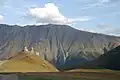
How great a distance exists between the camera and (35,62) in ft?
395

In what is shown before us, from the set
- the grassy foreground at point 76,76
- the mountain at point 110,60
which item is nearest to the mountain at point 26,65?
the mountain at point 110,60

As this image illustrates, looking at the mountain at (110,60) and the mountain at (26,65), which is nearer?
the mountain at (26,65)

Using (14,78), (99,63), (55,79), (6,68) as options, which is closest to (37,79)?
(55,79)

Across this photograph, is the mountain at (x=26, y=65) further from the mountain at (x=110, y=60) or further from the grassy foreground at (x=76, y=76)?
the grassy foreground at (x=76, y=76)

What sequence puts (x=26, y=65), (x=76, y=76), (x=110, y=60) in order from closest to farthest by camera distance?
(x=76, y=76) → (x=26, y=65) → (x=110, y=60)

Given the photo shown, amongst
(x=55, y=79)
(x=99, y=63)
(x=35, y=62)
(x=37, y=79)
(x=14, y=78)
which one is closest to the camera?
(x=55, y=79)

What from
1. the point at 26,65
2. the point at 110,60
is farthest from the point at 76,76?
the point at 110,60

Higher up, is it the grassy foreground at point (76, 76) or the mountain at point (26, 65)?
the grassy foreground at point (76, 76)

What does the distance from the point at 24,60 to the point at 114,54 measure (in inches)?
1232

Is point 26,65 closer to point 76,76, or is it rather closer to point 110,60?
point 110,60

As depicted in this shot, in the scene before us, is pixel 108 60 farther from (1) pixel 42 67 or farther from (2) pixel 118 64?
(1) pixel 42 67

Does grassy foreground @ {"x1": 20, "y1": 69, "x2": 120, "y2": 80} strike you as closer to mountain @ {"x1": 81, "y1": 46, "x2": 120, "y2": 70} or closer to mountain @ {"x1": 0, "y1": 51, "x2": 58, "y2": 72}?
mountain @ {"x1": 0, "y1": 51, "x2": 58, "y2": 72}

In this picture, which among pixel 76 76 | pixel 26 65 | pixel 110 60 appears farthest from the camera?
pixel 110 60

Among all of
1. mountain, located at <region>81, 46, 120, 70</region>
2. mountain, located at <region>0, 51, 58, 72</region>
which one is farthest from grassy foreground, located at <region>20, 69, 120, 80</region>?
mountain, located at <region>81, 46, 120, 70</region>
